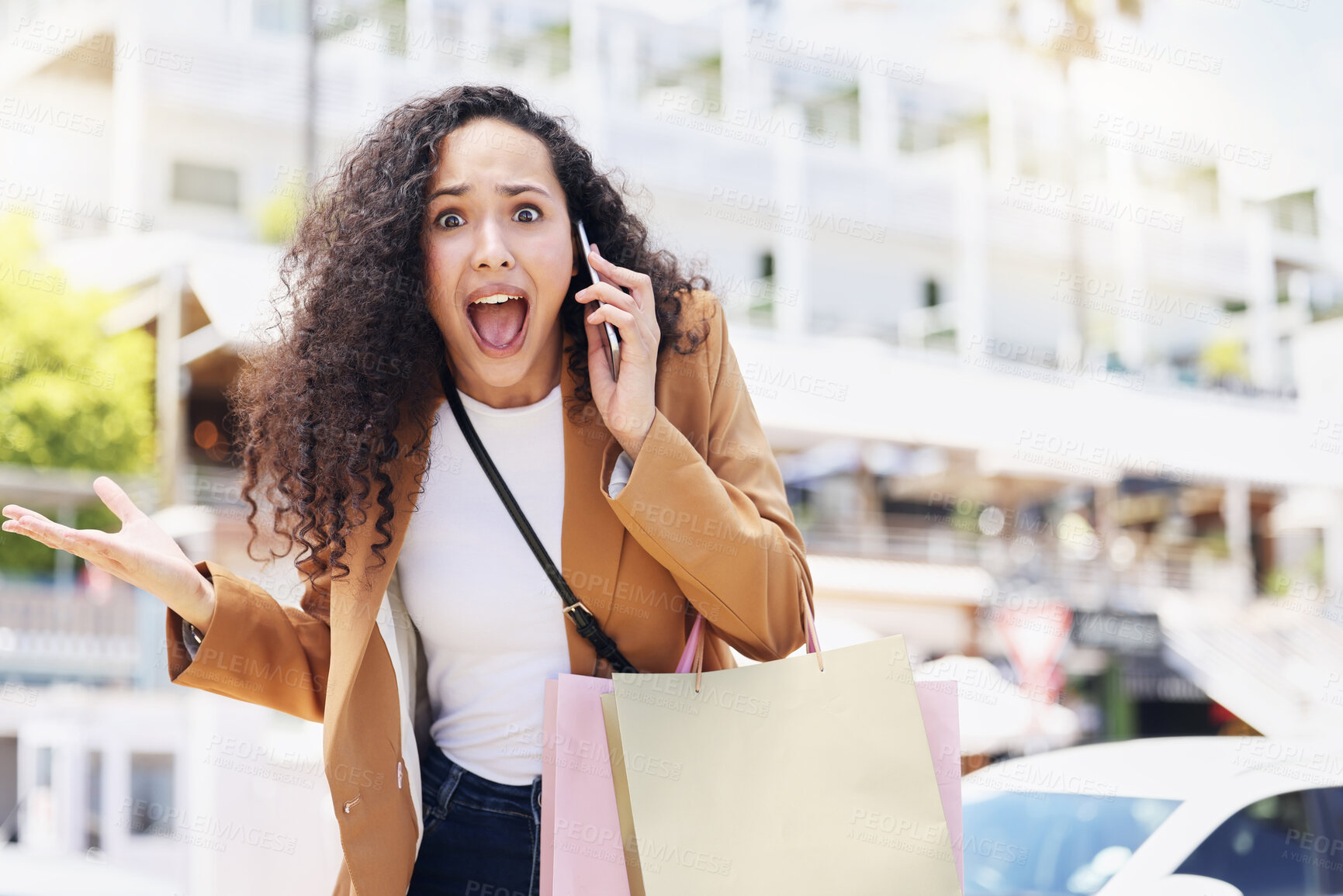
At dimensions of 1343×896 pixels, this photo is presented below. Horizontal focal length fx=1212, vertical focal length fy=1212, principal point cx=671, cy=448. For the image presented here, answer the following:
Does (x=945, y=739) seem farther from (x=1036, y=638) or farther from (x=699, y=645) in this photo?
(x=1036, y=638)

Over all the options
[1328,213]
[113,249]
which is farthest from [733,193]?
→ [1328,213]

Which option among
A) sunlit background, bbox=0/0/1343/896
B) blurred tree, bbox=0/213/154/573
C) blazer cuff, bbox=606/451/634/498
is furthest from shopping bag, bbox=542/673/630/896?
blurred tree, bbox=0/213/154/573

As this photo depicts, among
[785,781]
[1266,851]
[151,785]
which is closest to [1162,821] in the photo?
[1266,851]

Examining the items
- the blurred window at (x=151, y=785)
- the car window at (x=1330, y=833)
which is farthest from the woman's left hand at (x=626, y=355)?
the blurred window at (x=151, y=785)

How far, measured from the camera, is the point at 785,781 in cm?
150

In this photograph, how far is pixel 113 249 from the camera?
16922 mm

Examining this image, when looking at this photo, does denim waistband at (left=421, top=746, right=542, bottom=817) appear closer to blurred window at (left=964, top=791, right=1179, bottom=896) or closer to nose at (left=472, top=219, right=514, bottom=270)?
nose at (left=472, top=219, right=514, bottom=270)

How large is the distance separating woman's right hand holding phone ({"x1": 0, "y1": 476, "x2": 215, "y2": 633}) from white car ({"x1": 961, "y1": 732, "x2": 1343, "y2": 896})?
6.60 feet

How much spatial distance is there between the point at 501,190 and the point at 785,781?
2.99 feet

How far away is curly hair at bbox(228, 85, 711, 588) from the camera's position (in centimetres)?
175

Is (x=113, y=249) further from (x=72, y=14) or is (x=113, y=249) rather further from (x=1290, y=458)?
(x=1290, y=458)

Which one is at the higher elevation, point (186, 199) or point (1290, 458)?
point (186, 199)

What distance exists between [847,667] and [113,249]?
57.7 ft

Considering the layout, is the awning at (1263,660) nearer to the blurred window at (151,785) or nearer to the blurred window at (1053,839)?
the blurred window at (151,785)
